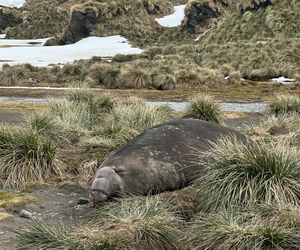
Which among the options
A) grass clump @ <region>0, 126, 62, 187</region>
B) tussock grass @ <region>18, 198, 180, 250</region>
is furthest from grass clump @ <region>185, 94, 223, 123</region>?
tussock grass @ <region>18, 198, 180, 250</region>

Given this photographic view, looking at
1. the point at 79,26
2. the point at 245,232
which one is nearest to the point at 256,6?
the point at 79,26

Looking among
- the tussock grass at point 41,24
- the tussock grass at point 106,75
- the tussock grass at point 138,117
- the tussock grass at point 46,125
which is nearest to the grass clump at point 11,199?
the tussock grass at point 46,125

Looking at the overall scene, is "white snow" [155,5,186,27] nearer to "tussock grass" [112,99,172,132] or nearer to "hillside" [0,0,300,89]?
"hillside" [0,0,300,89]

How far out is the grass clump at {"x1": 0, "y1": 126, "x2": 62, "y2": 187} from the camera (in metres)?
8.34

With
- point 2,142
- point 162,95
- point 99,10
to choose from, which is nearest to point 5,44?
point 99,10

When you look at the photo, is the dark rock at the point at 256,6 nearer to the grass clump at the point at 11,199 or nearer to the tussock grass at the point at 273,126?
the tussock grass at the point at 273,126

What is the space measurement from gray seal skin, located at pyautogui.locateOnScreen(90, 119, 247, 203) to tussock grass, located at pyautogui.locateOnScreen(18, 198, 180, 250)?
78 cm

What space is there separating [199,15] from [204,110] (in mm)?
58661

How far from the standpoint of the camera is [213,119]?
14078 millimetres

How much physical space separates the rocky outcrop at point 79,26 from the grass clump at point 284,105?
59.0 metres

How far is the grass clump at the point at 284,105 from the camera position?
16.7m

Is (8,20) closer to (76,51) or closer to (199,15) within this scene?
(76,51)

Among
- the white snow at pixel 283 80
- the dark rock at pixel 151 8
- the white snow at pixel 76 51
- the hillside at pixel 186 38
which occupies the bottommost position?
the white snow at pixel 76 51

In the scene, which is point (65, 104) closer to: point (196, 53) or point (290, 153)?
point (290, 153)
